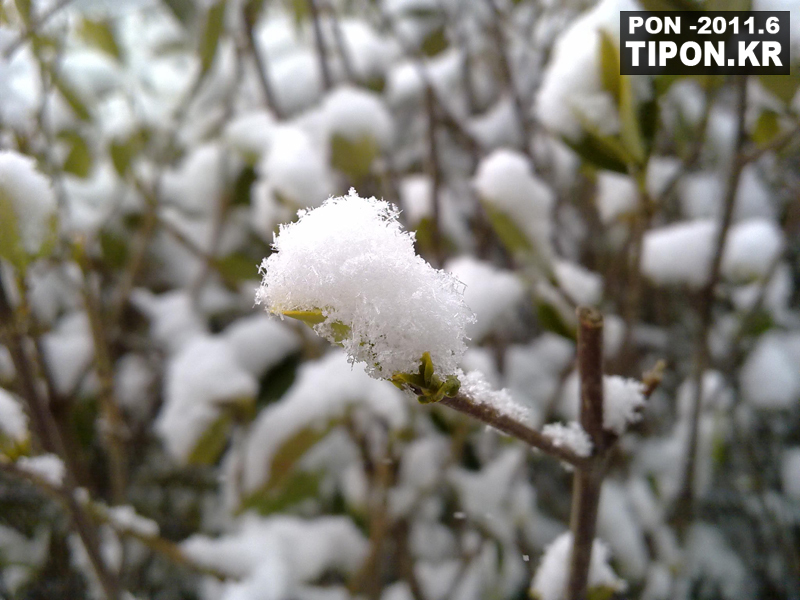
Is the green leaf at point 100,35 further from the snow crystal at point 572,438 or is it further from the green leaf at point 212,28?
the snow crystal at point 572,438

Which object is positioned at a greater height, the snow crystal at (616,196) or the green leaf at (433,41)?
the green leaf at (433,41)

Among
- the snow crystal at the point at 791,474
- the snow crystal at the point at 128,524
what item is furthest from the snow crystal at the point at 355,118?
the snow crystal at the point at 791,474

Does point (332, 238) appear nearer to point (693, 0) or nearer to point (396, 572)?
point (693, 0)

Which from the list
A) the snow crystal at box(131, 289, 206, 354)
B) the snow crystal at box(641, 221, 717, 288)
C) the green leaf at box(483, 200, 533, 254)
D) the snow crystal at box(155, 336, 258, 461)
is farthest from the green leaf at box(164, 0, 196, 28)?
the snow crystal at box(641, 221, 717, 288)

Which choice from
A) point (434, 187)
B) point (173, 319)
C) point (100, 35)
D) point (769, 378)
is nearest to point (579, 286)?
point (434, 187)

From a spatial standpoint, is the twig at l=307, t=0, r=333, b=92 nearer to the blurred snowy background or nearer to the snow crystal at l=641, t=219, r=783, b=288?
the blurred snowy background

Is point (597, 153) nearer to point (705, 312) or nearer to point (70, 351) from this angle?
point (705, 312)
